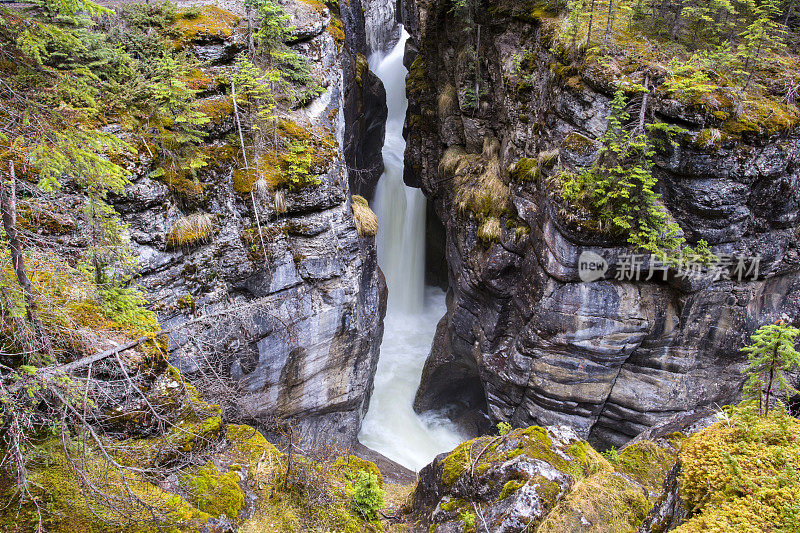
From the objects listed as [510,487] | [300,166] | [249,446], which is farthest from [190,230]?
[510,487]

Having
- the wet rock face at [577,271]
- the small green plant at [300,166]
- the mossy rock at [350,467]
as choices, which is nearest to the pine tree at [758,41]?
the wet rock face at [577,271]

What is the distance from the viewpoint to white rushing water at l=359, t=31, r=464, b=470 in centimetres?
1695

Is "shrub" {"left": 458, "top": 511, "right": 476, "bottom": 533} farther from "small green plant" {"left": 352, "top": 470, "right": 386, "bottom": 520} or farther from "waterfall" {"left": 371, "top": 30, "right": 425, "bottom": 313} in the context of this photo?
"waterfall" {"left": 371, "top": 30, "right": 425, "bottom": 313}

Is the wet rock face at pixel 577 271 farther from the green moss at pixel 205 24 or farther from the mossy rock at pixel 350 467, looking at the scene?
the green moss at pixel 205 24

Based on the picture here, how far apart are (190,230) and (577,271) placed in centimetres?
1019

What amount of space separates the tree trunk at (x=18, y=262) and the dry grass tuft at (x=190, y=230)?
507cm

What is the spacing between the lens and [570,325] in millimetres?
12422

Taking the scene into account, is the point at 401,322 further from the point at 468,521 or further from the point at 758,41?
the point at 758,41

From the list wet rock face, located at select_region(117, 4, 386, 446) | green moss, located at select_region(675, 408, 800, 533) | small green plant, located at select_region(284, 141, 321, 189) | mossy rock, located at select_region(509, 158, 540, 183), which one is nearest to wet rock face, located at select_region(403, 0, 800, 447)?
mossy rock, located at select_region(509, 158, 540, 183)

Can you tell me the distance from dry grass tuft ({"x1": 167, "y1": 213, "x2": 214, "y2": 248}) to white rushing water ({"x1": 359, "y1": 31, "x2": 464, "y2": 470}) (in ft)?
34.2

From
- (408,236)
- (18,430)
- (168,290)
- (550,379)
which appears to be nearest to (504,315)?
(550,379)

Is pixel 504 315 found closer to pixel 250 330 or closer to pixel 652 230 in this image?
pixel 652 230

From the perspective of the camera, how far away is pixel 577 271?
11.9 meters

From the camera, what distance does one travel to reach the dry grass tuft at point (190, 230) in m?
9.90
